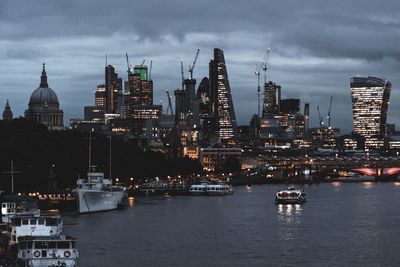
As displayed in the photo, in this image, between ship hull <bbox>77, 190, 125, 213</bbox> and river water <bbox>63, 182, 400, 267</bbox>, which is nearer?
river water <bbox>63, 182, 400, 267</bbox>

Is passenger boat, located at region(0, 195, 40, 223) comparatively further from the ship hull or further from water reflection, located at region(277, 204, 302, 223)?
water reflection, located at region(277, 204, 302, 223)

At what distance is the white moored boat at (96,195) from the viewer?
3600 inches

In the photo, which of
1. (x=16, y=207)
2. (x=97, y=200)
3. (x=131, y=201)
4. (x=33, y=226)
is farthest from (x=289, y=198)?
(x=33, y=226)

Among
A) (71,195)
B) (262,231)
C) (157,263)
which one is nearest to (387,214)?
(262,231)

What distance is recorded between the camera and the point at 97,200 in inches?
3684

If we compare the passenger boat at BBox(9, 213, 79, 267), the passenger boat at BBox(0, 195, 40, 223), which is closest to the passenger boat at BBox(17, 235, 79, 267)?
the passenger boat at BBox(9, 213, 79, 267)

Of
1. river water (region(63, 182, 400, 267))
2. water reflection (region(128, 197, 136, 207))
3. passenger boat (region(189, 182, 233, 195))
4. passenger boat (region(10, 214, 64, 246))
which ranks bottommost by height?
river water (region(63, 182, 400, 267))

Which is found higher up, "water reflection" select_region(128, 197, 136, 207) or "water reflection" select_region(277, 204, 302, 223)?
"water reflection" select_region(128, 197, 136, 207)

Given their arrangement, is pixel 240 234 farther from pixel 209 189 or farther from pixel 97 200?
pixel 209 189

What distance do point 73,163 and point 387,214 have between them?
39458 millimetres

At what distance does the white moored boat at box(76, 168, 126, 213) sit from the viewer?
300 feet

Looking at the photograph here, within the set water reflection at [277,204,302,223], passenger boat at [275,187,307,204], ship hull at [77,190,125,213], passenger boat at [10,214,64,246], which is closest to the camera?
passenger boat at [10,214,64,246]

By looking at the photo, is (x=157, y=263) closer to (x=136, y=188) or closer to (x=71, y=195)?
(x=71, y=195)

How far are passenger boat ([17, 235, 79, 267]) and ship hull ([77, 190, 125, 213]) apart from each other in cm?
4233
